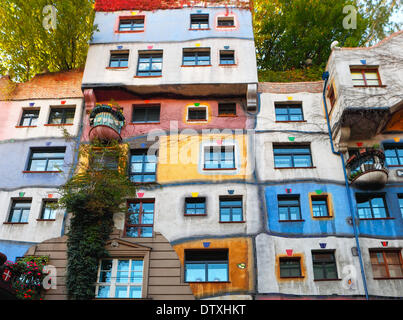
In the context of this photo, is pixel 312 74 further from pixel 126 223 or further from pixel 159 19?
pixel 126 223

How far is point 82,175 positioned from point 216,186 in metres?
5.49

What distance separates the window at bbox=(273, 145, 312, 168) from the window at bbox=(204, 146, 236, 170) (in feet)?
6.41

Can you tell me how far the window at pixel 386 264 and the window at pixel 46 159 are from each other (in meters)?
13.4

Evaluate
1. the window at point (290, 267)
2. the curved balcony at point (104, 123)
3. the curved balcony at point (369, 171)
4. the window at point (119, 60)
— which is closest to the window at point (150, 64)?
the window at point (119, 60)

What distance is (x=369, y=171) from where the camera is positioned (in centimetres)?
1595

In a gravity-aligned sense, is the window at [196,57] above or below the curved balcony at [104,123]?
above

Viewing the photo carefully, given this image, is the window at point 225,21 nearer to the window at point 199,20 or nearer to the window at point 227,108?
the window at point 199,20

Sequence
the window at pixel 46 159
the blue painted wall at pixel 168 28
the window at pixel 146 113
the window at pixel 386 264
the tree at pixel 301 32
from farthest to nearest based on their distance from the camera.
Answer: the tree at pixel 301 32 → the blue painted wall at pixel 168 28 → the window at pixel 146 113 → the window at pixel 46 159 → the window at pixel 386 264

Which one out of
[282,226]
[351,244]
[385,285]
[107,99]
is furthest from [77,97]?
[385,285]

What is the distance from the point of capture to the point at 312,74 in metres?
21.6

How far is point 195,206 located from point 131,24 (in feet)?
36.7

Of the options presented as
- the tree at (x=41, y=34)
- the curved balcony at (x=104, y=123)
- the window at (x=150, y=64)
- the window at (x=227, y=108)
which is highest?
the tree at (x=41, y=34)

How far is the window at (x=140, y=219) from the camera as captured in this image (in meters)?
15.9

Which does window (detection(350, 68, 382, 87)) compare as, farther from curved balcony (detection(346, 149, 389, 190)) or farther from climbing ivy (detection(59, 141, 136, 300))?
climbing ivy (detection(59, 141, 136, 300))
